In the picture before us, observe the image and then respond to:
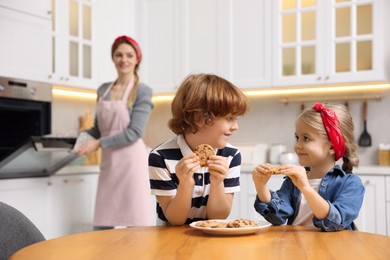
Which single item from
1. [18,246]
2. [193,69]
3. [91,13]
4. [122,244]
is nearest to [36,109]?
[91,13]

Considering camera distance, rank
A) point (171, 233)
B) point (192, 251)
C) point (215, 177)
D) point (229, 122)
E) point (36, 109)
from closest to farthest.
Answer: point (192, 251), point (171, 233), point (215, 177), point (229, 122), point (36, 109)

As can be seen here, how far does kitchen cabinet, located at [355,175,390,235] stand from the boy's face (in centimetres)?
204

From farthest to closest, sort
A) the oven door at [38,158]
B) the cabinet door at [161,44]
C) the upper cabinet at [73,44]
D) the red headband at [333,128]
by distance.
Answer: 1. the cabinet door at [161,44]
2. the upper cabinet at [73,44]
3. the oven door at [38,158]
4. the red headband at [333,128]

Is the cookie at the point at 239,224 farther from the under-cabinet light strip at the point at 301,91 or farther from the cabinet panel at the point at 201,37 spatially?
the cabinet panel at the point at 201,37

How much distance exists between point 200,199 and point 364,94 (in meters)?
2.66

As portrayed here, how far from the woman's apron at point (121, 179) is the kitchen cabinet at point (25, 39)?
19.2 inches

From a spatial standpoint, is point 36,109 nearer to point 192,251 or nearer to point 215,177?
point 215,177

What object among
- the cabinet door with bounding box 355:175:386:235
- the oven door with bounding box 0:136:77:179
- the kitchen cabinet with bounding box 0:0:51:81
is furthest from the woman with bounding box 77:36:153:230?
the cabinet door with bounding box 355:175:386:235

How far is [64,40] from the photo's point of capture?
3.82 meters

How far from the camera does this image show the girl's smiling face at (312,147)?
1.82 m

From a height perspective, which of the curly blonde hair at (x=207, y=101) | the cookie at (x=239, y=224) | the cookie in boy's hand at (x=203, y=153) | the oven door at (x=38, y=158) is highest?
the curly blonde hair at (x=207, y=101)

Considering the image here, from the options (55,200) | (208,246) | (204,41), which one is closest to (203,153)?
(208,246)

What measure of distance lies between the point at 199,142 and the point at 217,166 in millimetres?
235

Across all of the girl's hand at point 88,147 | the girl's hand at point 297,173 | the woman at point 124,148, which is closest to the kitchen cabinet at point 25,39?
the woman at point 124,148
